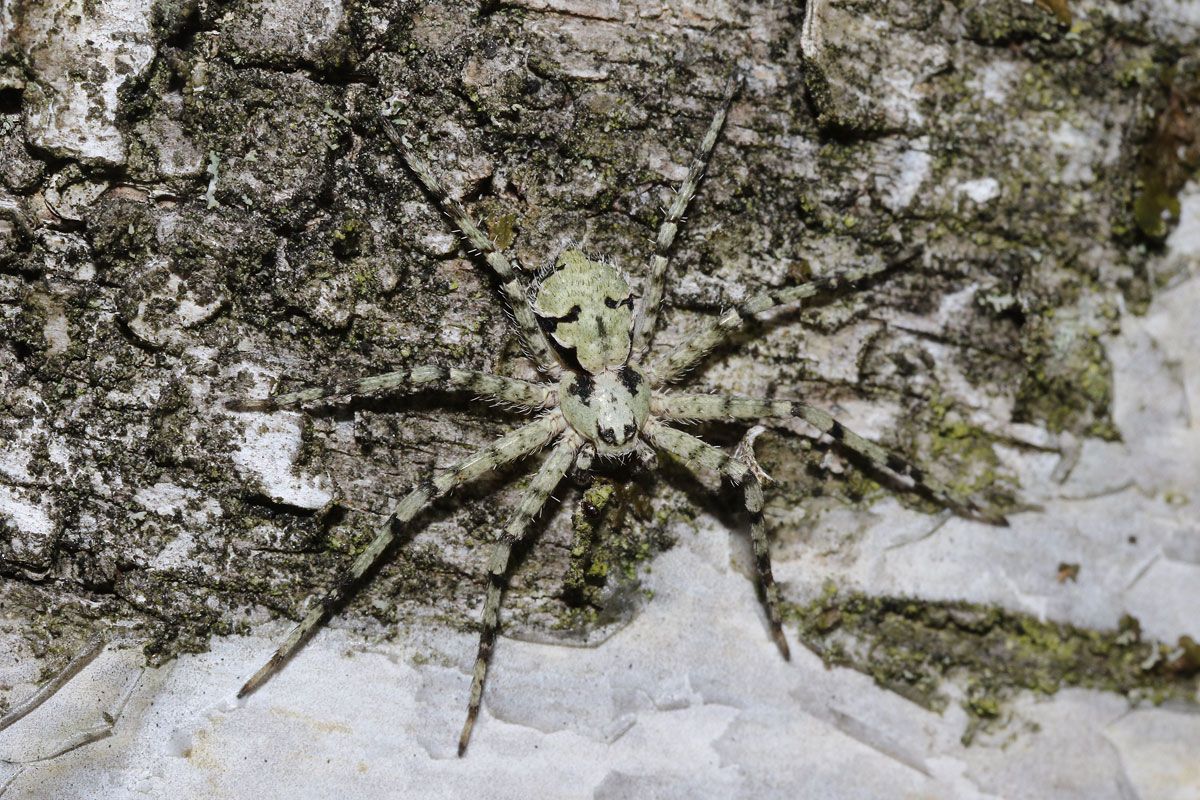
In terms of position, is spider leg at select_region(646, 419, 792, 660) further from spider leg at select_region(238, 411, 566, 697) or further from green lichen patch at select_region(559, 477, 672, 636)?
spider leg at select_region(238, 411, 566, 697)

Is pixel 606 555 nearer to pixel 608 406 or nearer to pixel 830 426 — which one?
pixel 608 406

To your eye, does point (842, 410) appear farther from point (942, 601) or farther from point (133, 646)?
point (133, 646)

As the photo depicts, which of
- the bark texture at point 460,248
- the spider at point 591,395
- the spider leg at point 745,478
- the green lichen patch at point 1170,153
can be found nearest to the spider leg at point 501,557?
the spider at point 591,395

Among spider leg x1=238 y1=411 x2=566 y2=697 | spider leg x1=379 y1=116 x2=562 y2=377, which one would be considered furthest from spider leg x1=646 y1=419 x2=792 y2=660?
spider leg x1=379 y1=116 x2=562 y2=377

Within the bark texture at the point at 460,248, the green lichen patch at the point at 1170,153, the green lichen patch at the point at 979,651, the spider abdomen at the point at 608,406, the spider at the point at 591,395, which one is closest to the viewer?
the bark texture at the point at 460,248

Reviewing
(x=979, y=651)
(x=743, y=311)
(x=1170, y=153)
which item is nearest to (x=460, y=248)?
(x=743, y=311)

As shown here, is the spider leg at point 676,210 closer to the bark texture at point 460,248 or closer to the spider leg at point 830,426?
the bark texture at point 460,248
